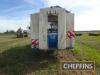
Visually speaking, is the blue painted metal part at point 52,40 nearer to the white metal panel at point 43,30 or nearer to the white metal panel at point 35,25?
the white metal panel at point 43,30

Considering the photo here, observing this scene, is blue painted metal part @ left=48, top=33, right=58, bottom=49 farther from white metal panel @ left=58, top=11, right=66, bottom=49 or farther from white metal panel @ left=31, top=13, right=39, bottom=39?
white metal panel @ left=31, top=13, right=39, bottom=39

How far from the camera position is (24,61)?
14672mm

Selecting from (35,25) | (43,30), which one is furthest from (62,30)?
(35,25)

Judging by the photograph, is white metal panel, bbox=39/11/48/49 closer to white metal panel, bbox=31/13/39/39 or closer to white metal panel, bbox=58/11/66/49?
white metal panel, bbox=31/13/39/39

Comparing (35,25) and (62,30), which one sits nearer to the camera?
(62,30)

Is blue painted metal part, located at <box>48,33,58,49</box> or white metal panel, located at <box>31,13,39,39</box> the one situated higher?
white metal panel, located at <box>31,13,39,39</box>

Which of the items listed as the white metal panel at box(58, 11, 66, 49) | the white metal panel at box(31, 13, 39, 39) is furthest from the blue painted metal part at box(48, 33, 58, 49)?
the white metal panel at box(31, 13, 39, 39)

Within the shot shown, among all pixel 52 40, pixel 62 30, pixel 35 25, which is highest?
pixel 35 25

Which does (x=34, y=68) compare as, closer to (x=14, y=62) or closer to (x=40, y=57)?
(x=14, y=62)

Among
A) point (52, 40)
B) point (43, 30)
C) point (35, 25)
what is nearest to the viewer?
point (43, 30)

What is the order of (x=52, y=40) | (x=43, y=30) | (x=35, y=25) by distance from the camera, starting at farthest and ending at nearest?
(x=35, y=25), (x=52, y=40), (x=43, y=30)

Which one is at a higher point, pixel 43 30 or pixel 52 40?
pixel 43 30

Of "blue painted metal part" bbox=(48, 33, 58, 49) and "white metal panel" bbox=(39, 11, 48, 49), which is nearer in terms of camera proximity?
"white metal panel" bbox=(39, 11, 48, 49)

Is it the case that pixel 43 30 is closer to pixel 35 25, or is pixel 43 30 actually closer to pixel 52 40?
pixel 35 25
